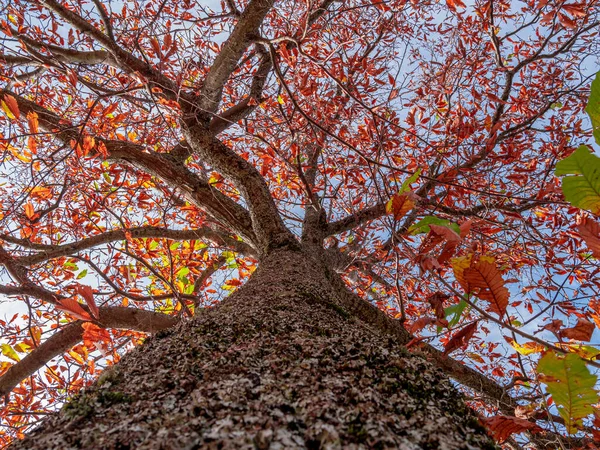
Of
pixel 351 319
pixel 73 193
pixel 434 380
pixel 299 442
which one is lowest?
pixel 299 442

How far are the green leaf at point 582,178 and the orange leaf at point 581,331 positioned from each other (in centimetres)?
41

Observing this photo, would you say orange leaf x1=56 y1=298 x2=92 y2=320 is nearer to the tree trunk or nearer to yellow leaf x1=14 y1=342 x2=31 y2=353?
the tree trunk

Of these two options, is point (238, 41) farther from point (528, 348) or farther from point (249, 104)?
A: point (528, 348)

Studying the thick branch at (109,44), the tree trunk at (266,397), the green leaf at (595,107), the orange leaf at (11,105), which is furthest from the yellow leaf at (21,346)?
the green leaf at (595,107)

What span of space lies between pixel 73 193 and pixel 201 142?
90.4 inches

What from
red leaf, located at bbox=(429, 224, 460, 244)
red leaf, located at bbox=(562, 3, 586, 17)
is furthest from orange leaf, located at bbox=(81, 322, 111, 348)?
red leaf, located at bbox=(562, 3, 586, 17)

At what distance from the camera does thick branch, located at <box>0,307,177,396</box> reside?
7.52 feet

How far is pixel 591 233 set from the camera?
2.99 ft

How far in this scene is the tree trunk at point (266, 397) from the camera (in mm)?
502

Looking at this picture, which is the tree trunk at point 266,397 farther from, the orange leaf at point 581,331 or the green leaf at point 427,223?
the orange leaf at point 581,331

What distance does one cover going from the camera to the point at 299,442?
0.47m

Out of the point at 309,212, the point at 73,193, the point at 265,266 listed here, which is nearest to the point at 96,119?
the point at 73,193

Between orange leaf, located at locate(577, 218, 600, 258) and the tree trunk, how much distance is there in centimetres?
54

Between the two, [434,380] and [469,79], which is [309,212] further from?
[434,380]
